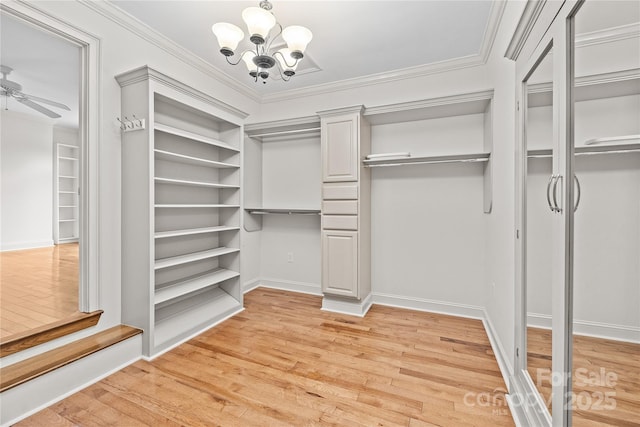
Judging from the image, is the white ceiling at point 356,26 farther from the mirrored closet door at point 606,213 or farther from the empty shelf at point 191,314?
the empty shelf at point 191,314

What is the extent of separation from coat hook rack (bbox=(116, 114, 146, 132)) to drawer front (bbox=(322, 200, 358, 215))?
182cm

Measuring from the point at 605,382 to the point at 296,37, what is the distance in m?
2.28

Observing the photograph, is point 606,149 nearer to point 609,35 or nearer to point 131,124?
point 609,35

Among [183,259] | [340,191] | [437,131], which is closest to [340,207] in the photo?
[340,191]

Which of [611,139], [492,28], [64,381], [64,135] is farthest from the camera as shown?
[64,135]

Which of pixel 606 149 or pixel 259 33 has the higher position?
pixel 259 33

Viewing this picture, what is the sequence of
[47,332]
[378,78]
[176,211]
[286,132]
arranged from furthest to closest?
[286,132] → [378,78] → [176,211] → [47,332]

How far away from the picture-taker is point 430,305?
10.2ft

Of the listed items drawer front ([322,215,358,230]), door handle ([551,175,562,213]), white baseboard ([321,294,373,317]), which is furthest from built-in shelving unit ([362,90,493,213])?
white baseboard ([321,294,373,317])

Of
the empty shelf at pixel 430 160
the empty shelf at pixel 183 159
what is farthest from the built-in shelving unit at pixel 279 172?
the empty shelf at pixel 430 160

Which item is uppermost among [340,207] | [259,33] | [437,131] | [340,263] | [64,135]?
[64,135]

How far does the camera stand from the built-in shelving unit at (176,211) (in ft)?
7.12

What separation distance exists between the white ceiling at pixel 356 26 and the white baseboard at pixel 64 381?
8.74 feet

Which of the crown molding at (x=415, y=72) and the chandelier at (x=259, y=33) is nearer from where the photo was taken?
the chandelier at (x=259, y=33)
